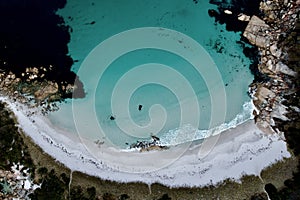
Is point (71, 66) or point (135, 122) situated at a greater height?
point (71, 66)

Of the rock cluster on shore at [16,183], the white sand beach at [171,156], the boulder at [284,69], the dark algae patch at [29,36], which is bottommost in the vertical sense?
the rock cluster on shore at [16,183]

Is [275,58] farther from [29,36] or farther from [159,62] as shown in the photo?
[29,36]

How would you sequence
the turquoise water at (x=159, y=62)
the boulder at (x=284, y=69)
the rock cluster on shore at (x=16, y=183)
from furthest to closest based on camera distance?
the turquoise water at (x=159, y=62) → the boulder at (x=284, y=69) → the rock cluster on shore at (x=16, y=183)

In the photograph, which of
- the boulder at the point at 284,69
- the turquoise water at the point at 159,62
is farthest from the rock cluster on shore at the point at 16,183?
the boulder at the point at 284,69

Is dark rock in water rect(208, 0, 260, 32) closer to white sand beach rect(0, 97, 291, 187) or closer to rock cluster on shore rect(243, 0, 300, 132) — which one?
rock cluster on shore rect(243, 0, 300, 132)

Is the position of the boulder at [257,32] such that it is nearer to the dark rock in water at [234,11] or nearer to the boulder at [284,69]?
the dark rock in water at [234,11]

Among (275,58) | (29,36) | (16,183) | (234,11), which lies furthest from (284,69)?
(16,183)

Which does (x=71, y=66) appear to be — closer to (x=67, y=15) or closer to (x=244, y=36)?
(x=67, y=15)

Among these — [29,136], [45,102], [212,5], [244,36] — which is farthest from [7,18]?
[244,36]
